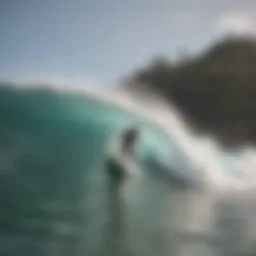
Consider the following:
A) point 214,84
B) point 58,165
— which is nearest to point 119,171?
point 58,165

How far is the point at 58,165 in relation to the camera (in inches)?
52.7

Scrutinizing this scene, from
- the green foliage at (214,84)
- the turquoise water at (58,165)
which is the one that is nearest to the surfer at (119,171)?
the turquoise water at (58,165)

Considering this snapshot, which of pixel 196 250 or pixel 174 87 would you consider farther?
pixel 174 87

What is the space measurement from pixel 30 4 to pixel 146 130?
1.60ft

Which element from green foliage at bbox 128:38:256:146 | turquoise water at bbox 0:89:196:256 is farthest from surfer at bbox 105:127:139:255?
green foliage at bbox 128:38:256:146

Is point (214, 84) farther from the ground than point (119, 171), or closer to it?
farther from the ground

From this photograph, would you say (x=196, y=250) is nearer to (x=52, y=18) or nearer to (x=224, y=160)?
(x=224, y=160)

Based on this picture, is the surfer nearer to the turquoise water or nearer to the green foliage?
the turquoise water

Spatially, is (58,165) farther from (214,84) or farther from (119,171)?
(214,84)

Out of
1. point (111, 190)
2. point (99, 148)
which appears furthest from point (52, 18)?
point (111, 190)

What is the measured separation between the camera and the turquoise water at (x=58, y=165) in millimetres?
1288

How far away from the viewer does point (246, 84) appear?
1.33m

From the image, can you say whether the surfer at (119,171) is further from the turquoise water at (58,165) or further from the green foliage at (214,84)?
the green foliage at (214,84)

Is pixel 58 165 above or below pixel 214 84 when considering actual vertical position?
below
